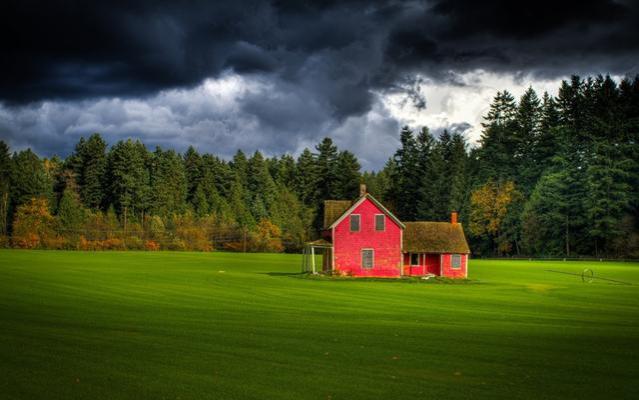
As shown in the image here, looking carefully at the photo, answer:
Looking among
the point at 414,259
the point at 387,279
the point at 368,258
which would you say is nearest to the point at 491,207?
the point at 414,259

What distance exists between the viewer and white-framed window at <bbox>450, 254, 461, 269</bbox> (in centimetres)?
5284

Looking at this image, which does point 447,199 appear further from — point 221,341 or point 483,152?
point 221,341

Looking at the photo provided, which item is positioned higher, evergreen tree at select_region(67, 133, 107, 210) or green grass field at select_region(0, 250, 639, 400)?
evergreen tree at select_region(67, 133, 107, 210)

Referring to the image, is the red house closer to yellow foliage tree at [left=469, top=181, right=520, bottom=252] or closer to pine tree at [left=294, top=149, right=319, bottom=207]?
yellow foliage tree at [left=469, top=181, right=520, bottom=252]

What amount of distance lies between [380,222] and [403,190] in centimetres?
5987

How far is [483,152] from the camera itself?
4048 inches

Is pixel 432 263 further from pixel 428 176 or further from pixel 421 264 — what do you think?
pixel 428 176

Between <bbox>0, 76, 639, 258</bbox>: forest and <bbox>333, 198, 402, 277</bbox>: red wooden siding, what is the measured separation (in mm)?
41164

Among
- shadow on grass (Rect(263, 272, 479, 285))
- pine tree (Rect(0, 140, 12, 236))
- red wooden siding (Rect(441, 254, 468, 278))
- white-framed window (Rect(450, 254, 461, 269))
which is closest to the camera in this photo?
shadow on grass (Rect(263, 272, 479, 285))

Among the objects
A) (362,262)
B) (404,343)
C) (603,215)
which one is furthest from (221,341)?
(603,215)

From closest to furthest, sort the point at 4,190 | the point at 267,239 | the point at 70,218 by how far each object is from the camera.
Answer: the point at 70,218 < the point at 4,190 < the point at 267,239

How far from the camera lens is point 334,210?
53.2m

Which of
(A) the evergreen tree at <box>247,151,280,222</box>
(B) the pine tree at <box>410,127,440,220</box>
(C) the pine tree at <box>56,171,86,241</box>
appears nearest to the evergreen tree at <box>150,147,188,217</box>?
(A) the evergreen tree at <box>247,151,280,222</box>

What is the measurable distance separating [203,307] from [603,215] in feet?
230
